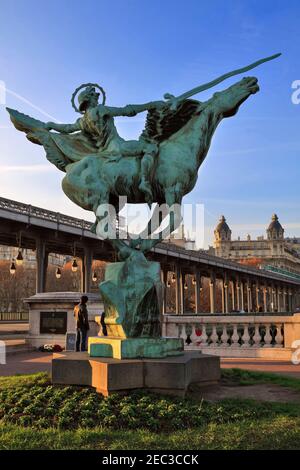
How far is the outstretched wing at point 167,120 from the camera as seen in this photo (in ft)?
28.6

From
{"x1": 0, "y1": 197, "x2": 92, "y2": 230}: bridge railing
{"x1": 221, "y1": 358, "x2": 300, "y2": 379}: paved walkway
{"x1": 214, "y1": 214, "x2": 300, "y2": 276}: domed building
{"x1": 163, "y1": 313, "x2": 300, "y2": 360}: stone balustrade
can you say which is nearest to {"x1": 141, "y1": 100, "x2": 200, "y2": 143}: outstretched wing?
{"x1": 221, "y1": 358, "x2": 300, "y2": 379}: paved walkway

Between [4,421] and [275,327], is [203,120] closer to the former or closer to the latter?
[4,421]

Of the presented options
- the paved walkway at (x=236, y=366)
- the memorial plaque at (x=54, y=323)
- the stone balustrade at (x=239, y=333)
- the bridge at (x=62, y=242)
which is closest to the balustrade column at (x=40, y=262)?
the bridge at (x=62, y=242)

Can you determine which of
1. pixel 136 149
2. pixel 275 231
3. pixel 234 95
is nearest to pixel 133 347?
pixel 136 149

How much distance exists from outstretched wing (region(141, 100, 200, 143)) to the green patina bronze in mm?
18

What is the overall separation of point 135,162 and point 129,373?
12.0 feet

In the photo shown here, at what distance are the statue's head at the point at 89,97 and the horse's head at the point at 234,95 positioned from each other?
86.9 inches

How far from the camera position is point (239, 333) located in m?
15.9

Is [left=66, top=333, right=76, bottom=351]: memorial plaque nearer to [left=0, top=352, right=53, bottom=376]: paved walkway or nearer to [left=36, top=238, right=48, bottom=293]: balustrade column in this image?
[left=0, top=352, right=53, bottom=376]: paved walkway

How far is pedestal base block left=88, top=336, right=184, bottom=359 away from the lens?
24.8 ft

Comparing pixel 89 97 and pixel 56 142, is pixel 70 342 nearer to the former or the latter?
pixel 56 142
